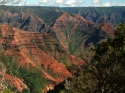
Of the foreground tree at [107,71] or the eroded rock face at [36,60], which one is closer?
the foreground tree at [107,71]

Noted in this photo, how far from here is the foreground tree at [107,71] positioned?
15823 mm

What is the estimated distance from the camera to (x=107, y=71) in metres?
16.6

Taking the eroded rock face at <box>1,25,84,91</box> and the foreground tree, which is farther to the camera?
the eroded rock face at <box>1,25,84,91</box>

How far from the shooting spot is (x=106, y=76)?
54.5ft

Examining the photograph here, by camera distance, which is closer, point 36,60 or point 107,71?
point 107,71

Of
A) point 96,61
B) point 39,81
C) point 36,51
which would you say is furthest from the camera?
point 36,51

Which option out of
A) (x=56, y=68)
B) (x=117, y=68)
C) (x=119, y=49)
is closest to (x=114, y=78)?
(x=117, y=68)

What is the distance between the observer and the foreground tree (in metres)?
15.8

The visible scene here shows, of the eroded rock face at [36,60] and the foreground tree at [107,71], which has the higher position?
the foreground tree at [107,71]

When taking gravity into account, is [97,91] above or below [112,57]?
below

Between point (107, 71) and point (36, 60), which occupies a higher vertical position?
point (107, 71)

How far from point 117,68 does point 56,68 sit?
338 feet

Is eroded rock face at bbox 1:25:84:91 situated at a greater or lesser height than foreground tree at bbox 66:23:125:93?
lesser

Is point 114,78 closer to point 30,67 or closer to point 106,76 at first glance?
point 106,76
